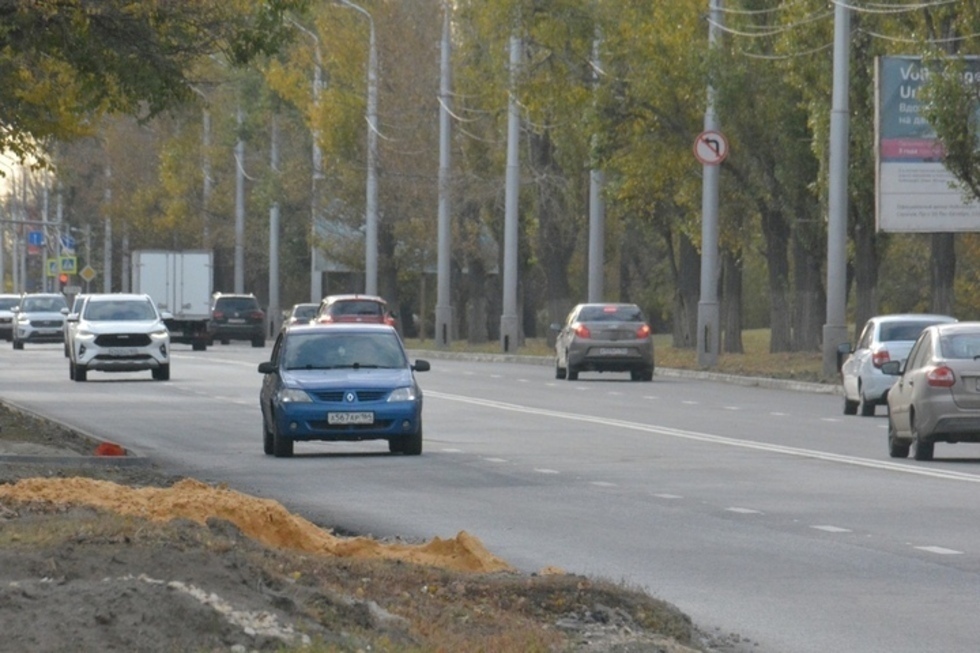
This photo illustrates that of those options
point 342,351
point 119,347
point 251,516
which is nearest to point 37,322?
point 119,347

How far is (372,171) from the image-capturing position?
259ft

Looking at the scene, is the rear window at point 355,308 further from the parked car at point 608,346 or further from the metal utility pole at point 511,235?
the parked car at point 608,346

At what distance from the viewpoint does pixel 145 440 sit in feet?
92.1

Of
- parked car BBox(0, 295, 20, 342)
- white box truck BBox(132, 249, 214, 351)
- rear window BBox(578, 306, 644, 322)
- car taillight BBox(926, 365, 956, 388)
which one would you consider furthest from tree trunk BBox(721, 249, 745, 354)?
car taillight BBox(926, 365, 956, 388)

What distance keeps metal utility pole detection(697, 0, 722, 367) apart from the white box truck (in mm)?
29865

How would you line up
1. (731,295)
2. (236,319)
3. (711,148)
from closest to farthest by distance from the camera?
(711,148), (731,295), (236,319)

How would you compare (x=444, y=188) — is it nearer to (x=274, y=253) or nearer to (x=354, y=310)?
(x=354, y=310)

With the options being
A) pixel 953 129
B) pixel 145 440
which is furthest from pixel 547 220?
pixel 145 440

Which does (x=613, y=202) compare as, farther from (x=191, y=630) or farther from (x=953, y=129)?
(x=191, y=630)

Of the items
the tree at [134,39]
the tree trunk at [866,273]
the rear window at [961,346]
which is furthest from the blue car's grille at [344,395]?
the tree trunk at [866,273]

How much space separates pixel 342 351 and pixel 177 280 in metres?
56.4

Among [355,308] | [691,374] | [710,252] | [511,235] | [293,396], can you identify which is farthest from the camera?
[511,235]

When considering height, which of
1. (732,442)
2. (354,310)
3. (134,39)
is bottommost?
(732,442)

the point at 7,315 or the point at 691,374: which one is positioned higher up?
the point at 7,315
